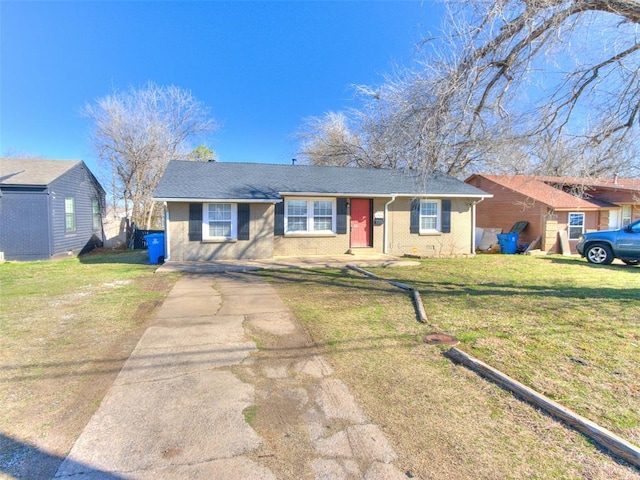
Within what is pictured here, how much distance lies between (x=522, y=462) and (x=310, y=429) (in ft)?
4.89

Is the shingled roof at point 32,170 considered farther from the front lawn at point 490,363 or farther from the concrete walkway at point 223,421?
the concrete walkway at point 223,421

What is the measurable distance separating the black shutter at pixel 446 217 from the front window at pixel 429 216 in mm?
198

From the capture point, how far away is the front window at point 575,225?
17.8 m

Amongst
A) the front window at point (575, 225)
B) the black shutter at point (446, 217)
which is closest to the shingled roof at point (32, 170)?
the black shutter at point (446, 217)

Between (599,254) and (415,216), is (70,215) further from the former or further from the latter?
(599,254)

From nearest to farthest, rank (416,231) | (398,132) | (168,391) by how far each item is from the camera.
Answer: (168,391), (398,132), (416,231)

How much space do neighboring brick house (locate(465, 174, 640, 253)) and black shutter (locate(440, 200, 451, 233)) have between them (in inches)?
149

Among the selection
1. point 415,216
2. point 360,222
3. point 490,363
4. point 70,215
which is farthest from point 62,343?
point 70,215

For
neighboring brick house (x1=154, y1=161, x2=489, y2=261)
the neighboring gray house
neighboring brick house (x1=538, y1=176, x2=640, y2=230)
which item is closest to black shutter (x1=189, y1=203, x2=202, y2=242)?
neighboring brick house (x1=154, y1=161, x2=489, y2=261)

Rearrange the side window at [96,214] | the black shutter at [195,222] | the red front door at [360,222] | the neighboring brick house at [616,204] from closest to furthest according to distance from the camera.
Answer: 1. the black shutter at [195,222]
2. the red front door at [360,222]
3. the side window at [96,214]
4. the neighboring brick house at [616,204]

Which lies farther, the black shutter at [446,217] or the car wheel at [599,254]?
the black shutter at [446,217]

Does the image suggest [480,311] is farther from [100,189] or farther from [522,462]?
[100,189]

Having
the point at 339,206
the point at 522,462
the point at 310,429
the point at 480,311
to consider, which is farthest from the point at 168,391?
the point at 339,206

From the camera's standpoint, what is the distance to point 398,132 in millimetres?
7301
